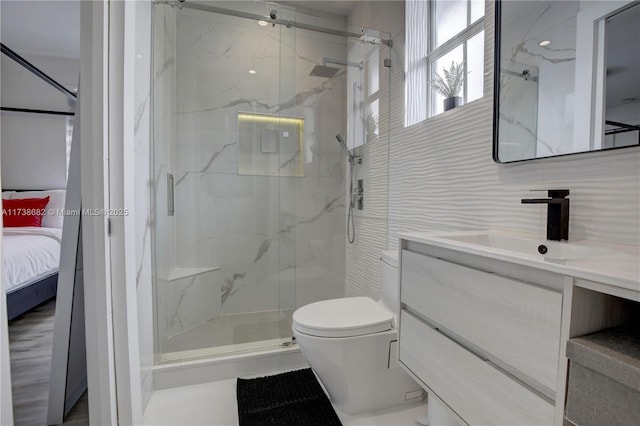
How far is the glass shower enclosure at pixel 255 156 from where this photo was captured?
7.06 feet

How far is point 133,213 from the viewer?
4.47 ft

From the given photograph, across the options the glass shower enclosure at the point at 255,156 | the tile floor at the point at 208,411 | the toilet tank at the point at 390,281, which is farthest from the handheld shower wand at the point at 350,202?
the tile floor at the point at 208,411

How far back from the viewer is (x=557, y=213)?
0.96 m

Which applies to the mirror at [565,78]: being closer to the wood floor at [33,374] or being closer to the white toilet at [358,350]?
the white toilet at [358,350]

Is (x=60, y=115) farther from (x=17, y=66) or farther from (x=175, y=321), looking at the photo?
(x=175, y=321)

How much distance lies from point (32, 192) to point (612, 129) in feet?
8.01

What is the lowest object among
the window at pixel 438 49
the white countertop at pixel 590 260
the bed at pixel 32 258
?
the bed at pixel 32 258

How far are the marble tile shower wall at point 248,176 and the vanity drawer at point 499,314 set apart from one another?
1.49 meters

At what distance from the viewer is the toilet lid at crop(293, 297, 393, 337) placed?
4.44 ft

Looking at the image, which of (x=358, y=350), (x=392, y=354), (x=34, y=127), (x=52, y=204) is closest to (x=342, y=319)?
(x=358, y=350)

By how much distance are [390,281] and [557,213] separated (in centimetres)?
80

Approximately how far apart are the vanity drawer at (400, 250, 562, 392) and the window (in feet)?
3.09

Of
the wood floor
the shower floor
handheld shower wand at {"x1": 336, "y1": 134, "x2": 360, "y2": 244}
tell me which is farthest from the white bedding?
handheld shower wand at {"x1": 336, "y1": 134, "x2": 360, "y2": 244}

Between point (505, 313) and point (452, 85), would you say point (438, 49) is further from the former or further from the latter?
point (505, 313)
